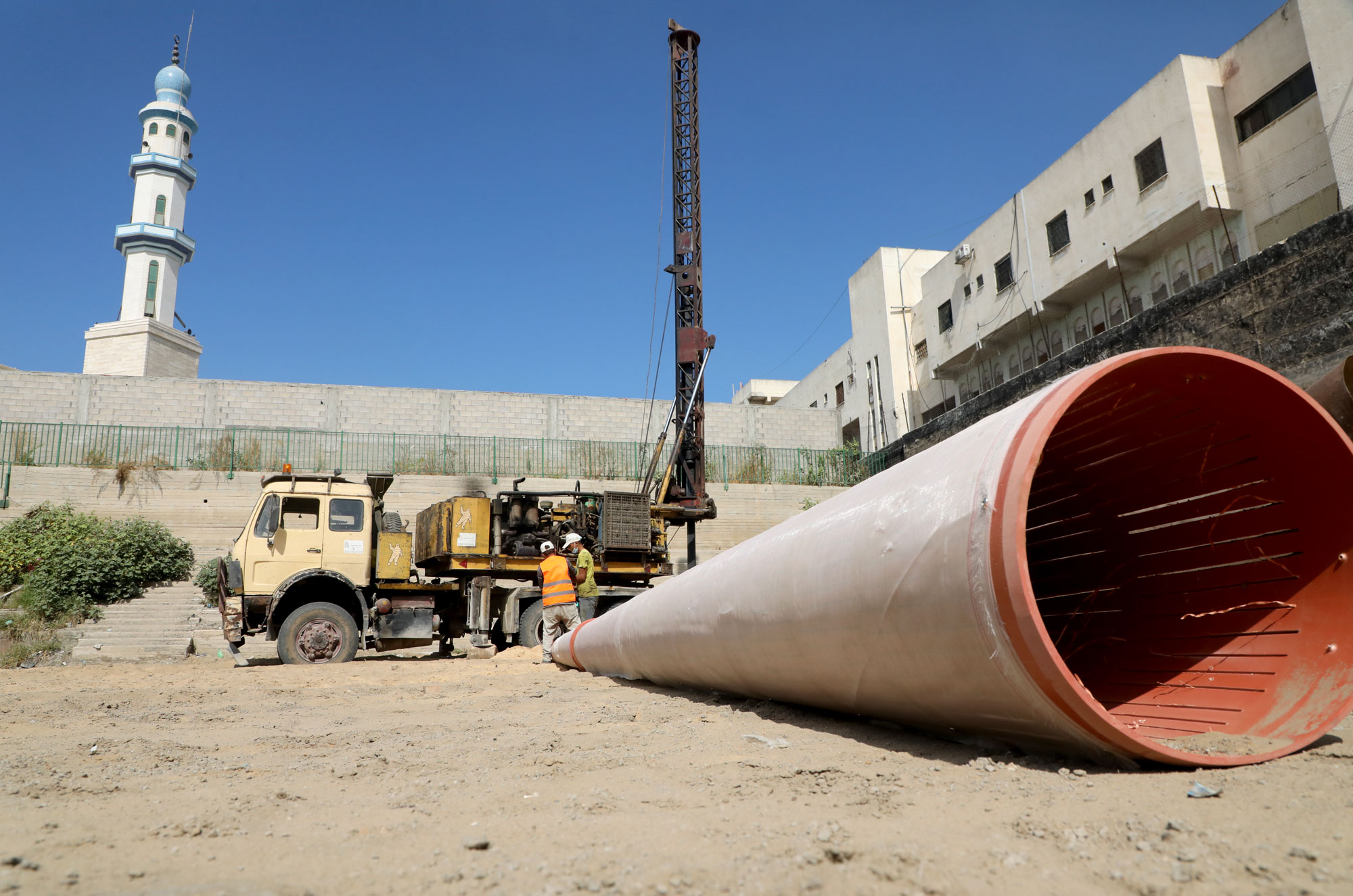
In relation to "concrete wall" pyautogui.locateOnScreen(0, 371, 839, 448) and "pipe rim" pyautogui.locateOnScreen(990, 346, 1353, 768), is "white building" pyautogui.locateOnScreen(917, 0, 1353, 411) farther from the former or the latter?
"pipe rim" pyautogui.locateOnScreen(990, 346, 1353, 768)

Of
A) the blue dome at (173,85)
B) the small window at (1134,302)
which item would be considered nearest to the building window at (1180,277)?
the small window at (1134,302)

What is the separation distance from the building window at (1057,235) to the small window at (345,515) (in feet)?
63.3

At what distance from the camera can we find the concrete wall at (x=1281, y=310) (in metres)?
12.4

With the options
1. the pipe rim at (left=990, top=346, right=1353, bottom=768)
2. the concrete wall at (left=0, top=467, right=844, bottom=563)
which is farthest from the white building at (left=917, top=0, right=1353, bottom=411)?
the pipe rim at (left=990, top=346, right=1353, bottom=768)

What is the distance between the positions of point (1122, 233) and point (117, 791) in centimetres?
2248

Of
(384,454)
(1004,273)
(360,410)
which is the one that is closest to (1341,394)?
(1004,273)

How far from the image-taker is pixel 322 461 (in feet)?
77.5

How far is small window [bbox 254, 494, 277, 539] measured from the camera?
35.5ft

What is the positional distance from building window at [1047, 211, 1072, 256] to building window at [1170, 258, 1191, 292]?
9.48ft

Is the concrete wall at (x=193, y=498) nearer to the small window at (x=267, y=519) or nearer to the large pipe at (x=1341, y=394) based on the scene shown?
the small window at (x=267, y=519)

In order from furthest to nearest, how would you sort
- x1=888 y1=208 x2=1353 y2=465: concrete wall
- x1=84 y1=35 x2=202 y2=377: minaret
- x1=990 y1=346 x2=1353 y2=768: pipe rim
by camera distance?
x1=84 y1=35 x2=202 y2=377: minaret
x1=888 y1=208 x2=1353 y2=465: concrete wall
x1=990 y1=346 x2=1353 y2=768: pipe rim

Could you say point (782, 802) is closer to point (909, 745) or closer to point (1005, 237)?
point (909, 745)

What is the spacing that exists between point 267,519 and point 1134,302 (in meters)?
20.3

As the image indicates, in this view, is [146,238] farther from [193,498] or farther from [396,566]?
[396,566]
